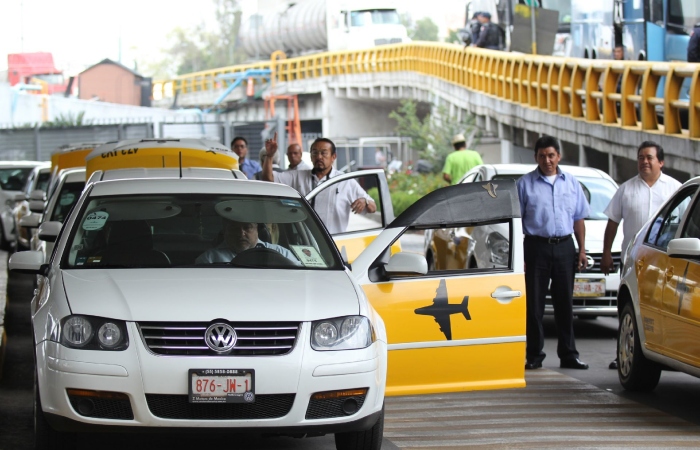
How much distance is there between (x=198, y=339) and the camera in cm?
571

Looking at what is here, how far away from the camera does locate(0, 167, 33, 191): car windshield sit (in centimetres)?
2361

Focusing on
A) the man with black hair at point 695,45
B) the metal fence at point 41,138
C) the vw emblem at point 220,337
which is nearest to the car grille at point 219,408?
the vw emblem at point 220,337

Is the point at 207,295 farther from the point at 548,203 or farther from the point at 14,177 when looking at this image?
the point at 14,177

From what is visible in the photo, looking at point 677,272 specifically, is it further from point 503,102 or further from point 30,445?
point 503,102

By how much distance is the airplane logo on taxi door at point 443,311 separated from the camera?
7.38m

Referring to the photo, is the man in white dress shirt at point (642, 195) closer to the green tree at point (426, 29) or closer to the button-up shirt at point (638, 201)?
the button-up shirt at point (638, 201)

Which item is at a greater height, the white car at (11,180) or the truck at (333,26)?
the truck at (333,26)

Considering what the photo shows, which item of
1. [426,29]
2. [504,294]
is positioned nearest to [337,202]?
[504,294]

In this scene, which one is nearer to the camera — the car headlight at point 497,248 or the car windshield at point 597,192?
the car headlight at point 497,248

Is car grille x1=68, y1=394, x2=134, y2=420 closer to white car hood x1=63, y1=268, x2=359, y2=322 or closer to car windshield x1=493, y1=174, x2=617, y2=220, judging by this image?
white car hood x1=63, y1=268, x2=359, y2=322

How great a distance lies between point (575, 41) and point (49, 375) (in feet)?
83.5

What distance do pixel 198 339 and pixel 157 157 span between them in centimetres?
626

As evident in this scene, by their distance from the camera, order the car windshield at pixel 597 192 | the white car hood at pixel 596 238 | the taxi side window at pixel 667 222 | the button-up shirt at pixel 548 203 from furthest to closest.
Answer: the car windshield at pixel 597 192 < the white car hood at pixel 596 238 < the button-up shirt at pixel 548 203 < the taxi side window at pixel 667 222

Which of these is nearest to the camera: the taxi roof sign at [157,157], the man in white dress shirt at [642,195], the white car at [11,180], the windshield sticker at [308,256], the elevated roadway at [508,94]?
the windshield sticker at [308,256]
